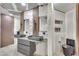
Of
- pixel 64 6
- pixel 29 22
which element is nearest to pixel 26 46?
pixel 29 22

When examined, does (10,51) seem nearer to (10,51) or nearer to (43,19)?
(10,51)

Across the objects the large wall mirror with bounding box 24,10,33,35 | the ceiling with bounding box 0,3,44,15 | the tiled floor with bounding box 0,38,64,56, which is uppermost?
the ceiling with bounding box 0,3,44,15

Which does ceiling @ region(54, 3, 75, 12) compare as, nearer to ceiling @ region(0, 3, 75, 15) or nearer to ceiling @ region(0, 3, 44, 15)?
ceiling @ region(0, 3, 75, 15)

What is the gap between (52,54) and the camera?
1795mm

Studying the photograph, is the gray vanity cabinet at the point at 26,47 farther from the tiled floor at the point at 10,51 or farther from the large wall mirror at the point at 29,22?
the large wall mirror at the point at 29,22

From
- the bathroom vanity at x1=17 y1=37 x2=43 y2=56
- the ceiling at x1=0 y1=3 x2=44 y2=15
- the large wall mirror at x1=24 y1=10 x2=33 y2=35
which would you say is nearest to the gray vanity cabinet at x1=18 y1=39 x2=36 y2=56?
the bathroom vanity at x1=17 y1=37 x2=43 y2=56

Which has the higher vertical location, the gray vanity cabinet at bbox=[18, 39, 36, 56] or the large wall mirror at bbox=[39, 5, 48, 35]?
the large wall mirror at bbox=[39, 5, 48, 35]

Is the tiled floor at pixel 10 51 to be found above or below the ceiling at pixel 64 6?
below

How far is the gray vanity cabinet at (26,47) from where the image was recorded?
5.86 feet

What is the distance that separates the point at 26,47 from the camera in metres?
1.82

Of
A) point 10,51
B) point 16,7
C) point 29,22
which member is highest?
point 16,7

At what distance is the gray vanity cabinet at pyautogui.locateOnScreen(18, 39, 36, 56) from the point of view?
179cm

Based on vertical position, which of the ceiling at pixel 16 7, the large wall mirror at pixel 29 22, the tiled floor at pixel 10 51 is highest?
the ceiling at pixel 16 7

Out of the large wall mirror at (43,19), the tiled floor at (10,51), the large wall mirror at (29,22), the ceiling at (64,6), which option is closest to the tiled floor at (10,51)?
the tiled floor at (10,51)
